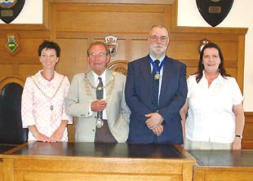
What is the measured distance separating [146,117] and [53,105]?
754 mm

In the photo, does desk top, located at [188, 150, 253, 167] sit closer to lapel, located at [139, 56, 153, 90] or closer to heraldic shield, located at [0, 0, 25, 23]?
lapel, located at [139, 56, 153, 90]

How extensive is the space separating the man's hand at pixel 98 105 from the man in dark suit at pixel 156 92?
210mm

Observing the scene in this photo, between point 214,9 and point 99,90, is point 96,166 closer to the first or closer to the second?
point 99,90

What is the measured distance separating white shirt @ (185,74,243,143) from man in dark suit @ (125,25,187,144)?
0.42 feet

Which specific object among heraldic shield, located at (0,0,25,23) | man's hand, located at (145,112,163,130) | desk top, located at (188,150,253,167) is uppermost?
heraldic shield, located at (0,0,25,23)

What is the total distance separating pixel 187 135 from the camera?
2.54 m

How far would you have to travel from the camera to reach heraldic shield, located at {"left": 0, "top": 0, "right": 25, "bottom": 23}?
4172mm

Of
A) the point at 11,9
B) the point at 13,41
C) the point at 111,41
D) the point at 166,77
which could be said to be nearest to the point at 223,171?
the point at 166,77

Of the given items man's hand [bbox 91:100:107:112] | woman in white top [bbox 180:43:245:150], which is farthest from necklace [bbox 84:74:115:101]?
woman in white top [bbox 180:43:245:150]

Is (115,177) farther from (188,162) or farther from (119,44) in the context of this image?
(119,44)

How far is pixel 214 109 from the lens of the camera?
7.80 feet

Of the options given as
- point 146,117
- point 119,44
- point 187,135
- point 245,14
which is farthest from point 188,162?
point 245,14

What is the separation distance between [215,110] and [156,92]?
1.56ft

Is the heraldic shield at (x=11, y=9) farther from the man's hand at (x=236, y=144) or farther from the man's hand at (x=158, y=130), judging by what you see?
the man's hand at (x=236, y=144)
